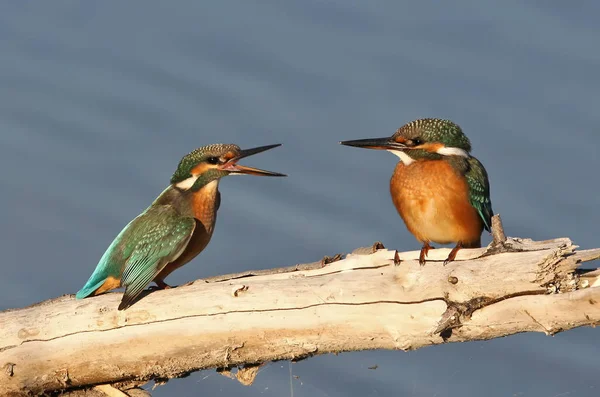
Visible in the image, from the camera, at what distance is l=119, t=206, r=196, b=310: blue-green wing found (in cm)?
483

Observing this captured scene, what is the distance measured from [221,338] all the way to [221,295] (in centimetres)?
16

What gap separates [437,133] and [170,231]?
1.19m

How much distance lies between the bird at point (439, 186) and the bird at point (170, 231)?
69 centimetres

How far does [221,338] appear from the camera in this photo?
14.7 ft

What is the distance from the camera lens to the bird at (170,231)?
4.89 meters

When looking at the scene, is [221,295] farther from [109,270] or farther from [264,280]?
[109,270]

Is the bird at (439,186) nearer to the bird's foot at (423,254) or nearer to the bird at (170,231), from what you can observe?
the bird's foot at (423,254)

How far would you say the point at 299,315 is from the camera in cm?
442

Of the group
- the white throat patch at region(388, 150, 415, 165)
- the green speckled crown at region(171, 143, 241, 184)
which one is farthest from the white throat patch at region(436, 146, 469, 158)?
the green speckled crown at region(171, 143, 241, 184)

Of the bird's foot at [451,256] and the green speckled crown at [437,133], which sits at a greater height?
the green speckled crown at [437,133]

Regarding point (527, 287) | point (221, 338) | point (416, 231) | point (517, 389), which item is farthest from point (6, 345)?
point (517, 389)

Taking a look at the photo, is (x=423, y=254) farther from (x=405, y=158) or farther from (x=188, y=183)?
(x=188, y=183)

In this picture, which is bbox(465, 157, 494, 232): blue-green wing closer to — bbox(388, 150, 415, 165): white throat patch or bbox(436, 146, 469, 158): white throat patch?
bbox(436, 146, 469, 158): white throat patch

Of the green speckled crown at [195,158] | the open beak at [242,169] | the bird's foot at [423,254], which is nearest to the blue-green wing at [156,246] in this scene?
the green speckled crown at [195,158]
